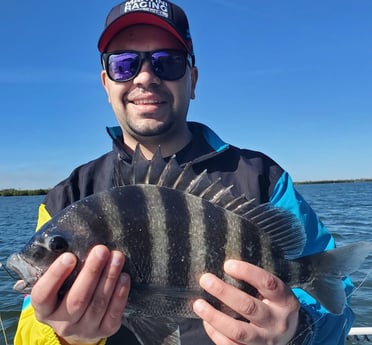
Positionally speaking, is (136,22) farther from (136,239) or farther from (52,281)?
(52,281)

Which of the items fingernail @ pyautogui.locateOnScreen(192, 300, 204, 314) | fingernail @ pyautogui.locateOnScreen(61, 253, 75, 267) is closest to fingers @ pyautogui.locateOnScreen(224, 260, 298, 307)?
fingernail @ pyautogui.locateOnScreen(192, 300, 204, 314)

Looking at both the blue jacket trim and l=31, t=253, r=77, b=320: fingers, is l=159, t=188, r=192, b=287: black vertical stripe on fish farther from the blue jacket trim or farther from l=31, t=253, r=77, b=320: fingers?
the blue jacket trim

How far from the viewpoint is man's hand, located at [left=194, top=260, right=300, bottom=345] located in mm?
1992

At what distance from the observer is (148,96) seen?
10.2 feet

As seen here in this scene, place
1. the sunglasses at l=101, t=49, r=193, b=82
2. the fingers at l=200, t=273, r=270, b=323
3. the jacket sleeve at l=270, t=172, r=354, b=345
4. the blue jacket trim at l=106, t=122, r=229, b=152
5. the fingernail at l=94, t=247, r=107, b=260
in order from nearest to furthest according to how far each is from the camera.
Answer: the fingernail at l=94, t=247, r=107, b=260 < the fingers at l=200, t=273, r=270, b=323 < the jacket sleeve at l=270, t=172, r=354, b=345 < the sunglasses at l=101, t=49, r=193, b=82 < the blue jacket trim at l=106, t=122, r=229, b=152

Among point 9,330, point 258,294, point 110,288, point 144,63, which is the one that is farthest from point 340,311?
point 9,330

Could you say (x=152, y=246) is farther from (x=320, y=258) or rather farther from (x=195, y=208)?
(x=320, y=258)

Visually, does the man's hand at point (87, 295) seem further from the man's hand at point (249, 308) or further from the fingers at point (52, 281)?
the man's hand at point (249, 308)

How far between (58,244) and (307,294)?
5.49 feet

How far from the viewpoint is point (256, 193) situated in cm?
315

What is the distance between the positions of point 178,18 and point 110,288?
2341 mm

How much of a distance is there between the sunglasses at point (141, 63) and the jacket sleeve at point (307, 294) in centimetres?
124

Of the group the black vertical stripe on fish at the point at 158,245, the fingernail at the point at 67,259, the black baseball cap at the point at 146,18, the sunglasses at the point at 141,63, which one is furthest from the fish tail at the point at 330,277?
the black baseball cap at the point at 146,18

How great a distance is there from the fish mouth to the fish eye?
5.4 inches
